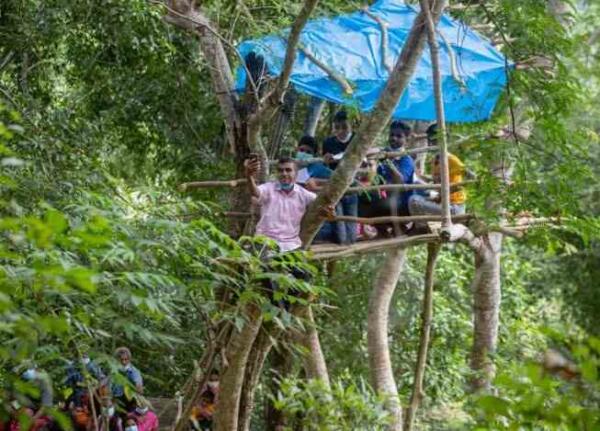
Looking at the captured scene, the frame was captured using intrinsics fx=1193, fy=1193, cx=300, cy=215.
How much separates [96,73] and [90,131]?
33.8 inches

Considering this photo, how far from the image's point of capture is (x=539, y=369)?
2.48 metres

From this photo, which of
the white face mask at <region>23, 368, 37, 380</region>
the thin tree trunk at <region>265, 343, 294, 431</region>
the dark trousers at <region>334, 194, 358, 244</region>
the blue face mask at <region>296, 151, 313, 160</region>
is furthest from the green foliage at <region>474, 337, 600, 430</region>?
the thin tree trunk at <region>265, 343, 294, 431</region>

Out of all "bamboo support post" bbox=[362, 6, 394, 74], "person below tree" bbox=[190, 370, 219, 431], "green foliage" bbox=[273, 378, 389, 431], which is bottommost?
"person below tree" bbox=[190, 370, 219, 431]

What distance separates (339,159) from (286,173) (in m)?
0.57

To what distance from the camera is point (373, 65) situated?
7578mm

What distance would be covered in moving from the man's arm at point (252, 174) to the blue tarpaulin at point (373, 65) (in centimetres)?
76

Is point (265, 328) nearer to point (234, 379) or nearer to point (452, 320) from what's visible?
point (234, 379)

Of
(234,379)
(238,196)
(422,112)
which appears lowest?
(234,379)

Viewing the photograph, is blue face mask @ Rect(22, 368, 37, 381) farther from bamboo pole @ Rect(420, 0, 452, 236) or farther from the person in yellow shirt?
the person in yellow shirt

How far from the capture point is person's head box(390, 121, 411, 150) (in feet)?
25.1

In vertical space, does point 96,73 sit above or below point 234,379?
above

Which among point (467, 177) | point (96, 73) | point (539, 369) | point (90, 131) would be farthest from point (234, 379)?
point (539, 369)

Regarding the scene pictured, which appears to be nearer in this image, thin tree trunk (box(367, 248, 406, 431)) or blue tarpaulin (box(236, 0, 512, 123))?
blue tarpaulin (box(236, 0, 512, 123))

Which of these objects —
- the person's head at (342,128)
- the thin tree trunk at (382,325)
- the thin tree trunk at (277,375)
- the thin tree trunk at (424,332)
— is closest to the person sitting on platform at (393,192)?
the person's head at (342,128)
